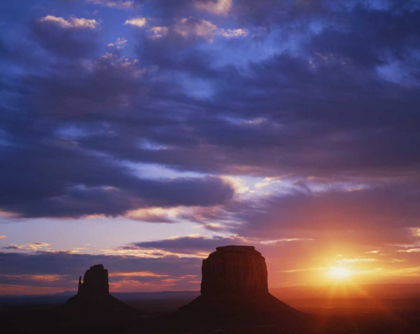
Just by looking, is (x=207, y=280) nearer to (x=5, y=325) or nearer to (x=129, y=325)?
(x=129, y=325)

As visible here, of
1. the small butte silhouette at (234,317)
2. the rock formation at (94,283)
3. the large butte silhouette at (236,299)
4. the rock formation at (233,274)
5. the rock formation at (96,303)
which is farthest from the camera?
the rock formation at (94,283)

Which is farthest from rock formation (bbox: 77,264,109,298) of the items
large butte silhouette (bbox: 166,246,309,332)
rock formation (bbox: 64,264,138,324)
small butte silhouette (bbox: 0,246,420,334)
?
large butte silhouette (bbox: 166,246,309,332)

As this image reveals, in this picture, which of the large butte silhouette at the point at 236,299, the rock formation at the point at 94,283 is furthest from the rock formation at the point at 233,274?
the rock formation at the point at 94,283

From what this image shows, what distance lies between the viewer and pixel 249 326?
91.4 m

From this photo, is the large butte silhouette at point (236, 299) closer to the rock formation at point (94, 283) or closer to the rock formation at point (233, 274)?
the rock formation at point (233, 274)

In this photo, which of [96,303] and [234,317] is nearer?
[234,317]

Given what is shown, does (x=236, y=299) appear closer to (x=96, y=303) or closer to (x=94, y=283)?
(x=96, y=303)

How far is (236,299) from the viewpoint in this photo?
103375mm

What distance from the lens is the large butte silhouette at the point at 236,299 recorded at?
95.5 metres

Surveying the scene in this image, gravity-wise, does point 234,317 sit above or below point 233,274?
below

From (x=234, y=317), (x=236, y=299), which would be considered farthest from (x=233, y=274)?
(x=234, y=317)

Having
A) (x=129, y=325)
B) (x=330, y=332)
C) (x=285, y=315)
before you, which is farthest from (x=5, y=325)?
(x=330, y=332)

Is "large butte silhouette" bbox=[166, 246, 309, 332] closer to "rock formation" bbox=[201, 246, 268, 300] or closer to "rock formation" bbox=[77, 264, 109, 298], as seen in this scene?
"rock formation" bbox=[201, 246, 268, 300]

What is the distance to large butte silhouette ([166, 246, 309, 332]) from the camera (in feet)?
313
